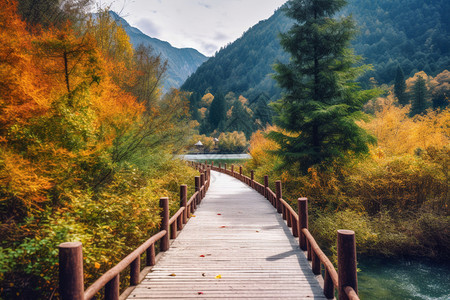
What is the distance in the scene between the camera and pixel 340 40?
11.4 m

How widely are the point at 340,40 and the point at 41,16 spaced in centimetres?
1116

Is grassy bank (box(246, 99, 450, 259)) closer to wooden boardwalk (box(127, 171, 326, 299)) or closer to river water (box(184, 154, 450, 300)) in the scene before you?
river water (box(184, 154, 450, 300))

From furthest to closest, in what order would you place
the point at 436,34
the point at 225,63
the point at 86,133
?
the point at 225,63 < the point at 436,34 < the point at 86,133

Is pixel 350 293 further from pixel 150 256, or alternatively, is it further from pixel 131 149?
pixel 131 149

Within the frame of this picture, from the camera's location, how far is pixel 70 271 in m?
2.34

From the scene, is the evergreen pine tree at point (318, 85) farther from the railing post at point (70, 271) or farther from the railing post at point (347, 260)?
the railing post at point (70, 271)

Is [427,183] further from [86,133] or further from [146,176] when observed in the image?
[86,133]

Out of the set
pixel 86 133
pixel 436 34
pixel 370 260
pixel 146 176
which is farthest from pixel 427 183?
pixel 436 34

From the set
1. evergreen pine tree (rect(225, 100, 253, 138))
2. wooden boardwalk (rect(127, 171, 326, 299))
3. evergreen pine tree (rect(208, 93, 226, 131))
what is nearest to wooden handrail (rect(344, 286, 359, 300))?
wooden boardwalk (rect(127, 171, 326, 299))

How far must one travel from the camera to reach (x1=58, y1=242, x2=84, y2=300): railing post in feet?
7.59

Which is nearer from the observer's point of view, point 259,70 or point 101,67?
point 101,67

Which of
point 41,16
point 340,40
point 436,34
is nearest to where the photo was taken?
point 41,16

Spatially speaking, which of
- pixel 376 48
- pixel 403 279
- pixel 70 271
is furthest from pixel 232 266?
pixel 376 48

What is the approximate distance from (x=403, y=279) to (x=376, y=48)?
114 metres
